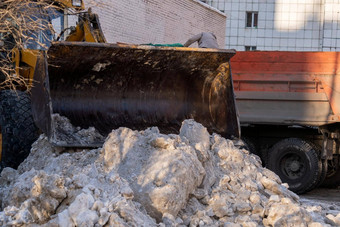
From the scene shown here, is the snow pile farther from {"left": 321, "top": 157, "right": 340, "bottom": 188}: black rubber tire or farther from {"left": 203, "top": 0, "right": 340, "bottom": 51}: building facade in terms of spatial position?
{"left": 203, "top": 0, "right": 340, "bottom": 51}: building facade

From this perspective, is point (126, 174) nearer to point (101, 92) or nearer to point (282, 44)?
point (101, 92)

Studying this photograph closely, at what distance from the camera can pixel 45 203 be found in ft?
16.5

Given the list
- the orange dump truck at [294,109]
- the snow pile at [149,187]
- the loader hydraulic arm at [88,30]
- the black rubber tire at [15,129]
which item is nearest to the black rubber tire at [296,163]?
the orange dump truck at [294,109]

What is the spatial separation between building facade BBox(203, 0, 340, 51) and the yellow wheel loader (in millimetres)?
19430

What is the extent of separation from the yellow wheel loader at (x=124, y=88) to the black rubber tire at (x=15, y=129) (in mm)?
11

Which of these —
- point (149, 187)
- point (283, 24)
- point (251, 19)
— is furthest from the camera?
point (251, 19)

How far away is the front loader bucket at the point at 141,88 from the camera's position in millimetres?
7434

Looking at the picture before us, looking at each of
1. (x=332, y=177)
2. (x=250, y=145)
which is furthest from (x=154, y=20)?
(x=332, y=177)

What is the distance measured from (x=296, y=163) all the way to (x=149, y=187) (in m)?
6.01

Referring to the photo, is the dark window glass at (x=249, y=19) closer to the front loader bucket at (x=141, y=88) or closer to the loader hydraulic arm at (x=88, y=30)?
the loader hydraulic arm at (x=88, y=30)

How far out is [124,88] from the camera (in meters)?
8.02

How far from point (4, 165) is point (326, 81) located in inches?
227

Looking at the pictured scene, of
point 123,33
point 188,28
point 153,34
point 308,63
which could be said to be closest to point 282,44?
point 188,28

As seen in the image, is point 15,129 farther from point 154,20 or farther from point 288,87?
point 154,20
